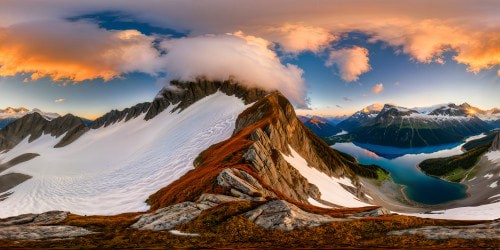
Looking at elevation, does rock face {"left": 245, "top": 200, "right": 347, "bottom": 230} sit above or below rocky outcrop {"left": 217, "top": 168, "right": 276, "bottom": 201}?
below

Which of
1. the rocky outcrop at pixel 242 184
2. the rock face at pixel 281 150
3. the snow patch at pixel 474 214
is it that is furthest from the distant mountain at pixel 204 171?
the snow patch at pixel 474 214

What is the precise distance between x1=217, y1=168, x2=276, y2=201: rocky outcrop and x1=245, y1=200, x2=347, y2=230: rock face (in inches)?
337

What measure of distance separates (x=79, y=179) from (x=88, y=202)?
2138 inches

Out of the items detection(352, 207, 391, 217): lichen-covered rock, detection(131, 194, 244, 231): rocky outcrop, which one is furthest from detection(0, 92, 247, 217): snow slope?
detection(352, 207, 391, 217): lichen-covered rock

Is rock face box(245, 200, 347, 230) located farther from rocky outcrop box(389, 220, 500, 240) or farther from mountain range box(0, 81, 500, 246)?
rocky outcrop box(389, 220, 500, 240)

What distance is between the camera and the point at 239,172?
6788 centimetres

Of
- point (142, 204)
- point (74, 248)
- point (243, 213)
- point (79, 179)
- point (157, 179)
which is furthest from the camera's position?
point (79, 179)

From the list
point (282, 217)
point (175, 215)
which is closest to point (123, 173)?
point (175, 215)

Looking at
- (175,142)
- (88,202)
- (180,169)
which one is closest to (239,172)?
(180,169)

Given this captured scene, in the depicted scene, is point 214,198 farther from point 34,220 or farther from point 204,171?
point 34,220

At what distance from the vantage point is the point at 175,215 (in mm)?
48594

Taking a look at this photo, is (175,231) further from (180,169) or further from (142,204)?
(180,169)

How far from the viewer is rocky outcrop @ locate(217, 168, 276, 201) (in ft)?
191

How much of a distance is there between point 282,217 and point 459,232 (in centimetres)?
1990
